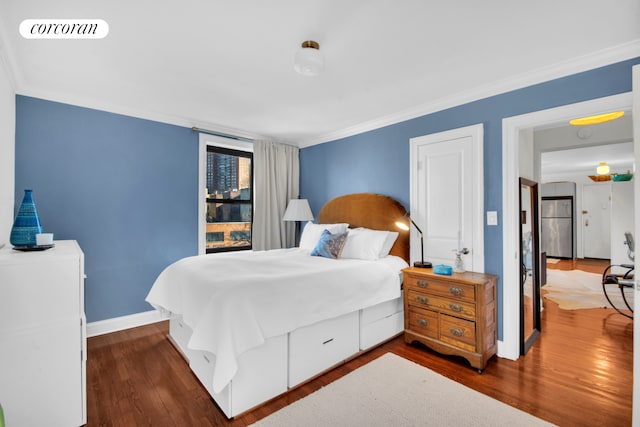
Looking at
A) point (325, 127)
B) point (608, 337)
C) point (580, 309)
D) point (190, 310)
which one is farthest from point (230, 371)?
point (580, 309)

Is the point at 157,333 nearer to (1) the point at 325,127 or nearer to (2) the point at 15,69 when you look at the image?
(2) the point at 15,69

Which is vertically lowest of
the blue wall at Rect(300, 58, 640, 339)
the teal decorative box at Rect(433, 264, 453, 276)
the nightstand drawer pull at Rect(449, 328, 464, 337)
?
the nightstand drawer pull at Rect(449, 328, 464, 337)

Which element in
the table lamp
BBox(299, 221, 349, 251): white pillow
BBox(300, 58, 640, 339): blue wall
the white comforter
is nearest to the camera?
the white comforter

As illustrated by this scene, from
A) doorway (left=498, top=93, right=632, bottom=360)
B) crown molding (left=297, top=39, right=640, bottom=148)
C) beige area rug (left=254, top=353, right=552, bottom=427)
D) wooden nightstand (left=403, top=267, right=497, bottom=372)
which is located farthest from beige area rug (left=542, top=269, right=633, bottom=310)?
crown molding (left=297, top=39, right=640, bottom=148)

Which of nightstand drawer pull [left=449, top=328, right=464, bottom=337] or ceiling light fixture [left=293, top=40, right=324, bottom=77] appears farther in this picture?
nightstand drawer pull [left=449, top=328, right=464, bottom=337]

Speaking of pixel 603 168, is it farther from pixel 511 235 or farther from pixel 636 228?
pixel 636 228

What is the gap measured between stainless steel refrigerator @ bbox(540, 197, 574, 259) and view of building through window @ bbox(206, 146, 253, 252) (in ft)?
27.0

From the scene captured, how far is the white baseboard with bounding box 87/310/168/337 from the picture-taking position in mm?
3109

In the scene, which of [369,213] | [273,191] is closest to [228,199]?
[273,191]

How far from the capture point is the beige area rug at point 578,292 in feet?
13.3

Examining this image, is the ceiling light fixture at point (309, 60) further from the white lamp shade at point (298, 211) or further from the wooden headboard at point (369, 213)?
the white lamp shade at point (298, 211)

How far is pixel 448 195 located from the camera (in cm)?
303

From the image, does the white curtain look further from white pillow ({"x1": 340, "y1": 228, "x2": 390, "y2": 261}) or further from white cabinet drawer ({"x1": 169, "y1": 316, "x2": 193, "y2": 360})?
white cabinet drawer ({"x1": 169, "y1": 316, "x2": 193, "y2": 360})

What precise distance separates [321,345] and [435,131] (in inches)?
96.1
